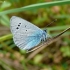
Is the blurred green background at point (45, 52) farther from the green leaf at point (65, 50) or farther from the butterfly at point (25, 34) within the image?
the butterfly at point (25, 34)

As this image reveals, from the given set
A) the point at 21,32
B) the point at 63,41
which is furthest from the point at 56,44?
the point at 21,32

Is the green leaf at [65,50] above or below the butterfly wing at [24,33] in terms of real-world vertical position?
below

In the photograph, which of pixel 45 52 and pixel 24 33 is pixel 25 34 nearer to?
pixel 24 33

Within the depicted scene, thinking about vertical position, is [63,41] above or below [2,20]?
below

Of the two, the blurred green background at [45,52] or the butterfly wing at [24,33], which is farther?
the blurred green background at [45,52]

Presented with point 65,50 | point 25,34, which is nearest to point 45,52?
point 65,50

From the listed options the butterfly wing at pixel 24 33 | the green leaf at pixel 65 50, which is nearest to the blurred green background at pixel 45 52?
the green leaf at pixel 65 50

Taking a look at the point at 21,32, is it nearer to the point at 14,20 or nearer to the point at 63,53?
the point at 14,20
